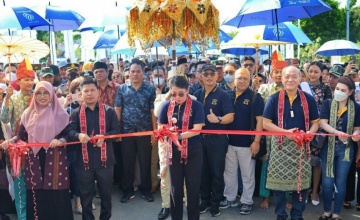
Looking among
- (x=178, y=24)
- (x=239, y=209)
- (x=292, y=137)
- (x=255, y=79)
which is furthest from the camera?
(x=255, y=79)

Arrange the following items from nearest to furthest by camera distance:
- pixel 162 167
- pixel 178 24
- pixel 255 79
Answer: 1. pixel 178 24
2. pixel 162 167
3. pixel 255 79

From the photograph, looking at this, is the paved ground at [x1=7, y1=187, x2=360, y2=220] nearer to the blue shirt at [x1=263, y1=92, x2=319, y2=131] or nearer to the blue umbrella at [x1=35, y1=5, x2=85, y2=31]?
the blue shirt at [x1=263, y1=92, x2=319, y2=131]

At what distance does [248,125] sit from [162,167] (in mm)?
1334

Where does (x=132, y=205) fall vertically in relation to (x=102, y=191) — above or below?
below

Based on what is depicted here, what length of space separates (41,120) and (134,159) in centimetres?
195

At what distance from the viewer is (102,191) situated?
4969 millimetres

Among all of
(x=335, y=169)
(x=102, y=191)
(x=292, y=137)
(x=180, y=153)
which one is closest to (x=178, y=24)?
(x=180, y=153)

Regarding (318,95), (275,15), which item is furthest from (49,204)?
(275,15)

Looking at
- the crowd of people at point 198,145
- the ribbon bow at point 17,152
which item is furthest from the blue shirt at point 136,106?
the ribbon bow at point 17,152

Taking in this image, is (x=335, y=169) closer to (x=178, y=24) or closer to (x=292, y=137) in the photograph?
(x=292, y=137)

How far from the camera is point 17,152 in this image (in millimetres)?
4641

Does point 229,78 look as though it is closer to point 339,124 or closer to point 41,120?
point 339,124

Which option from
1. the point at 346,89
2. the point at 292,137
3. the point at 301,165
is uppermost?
the point at 346,89

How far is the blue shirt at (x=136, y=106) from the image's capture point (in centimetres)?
604
